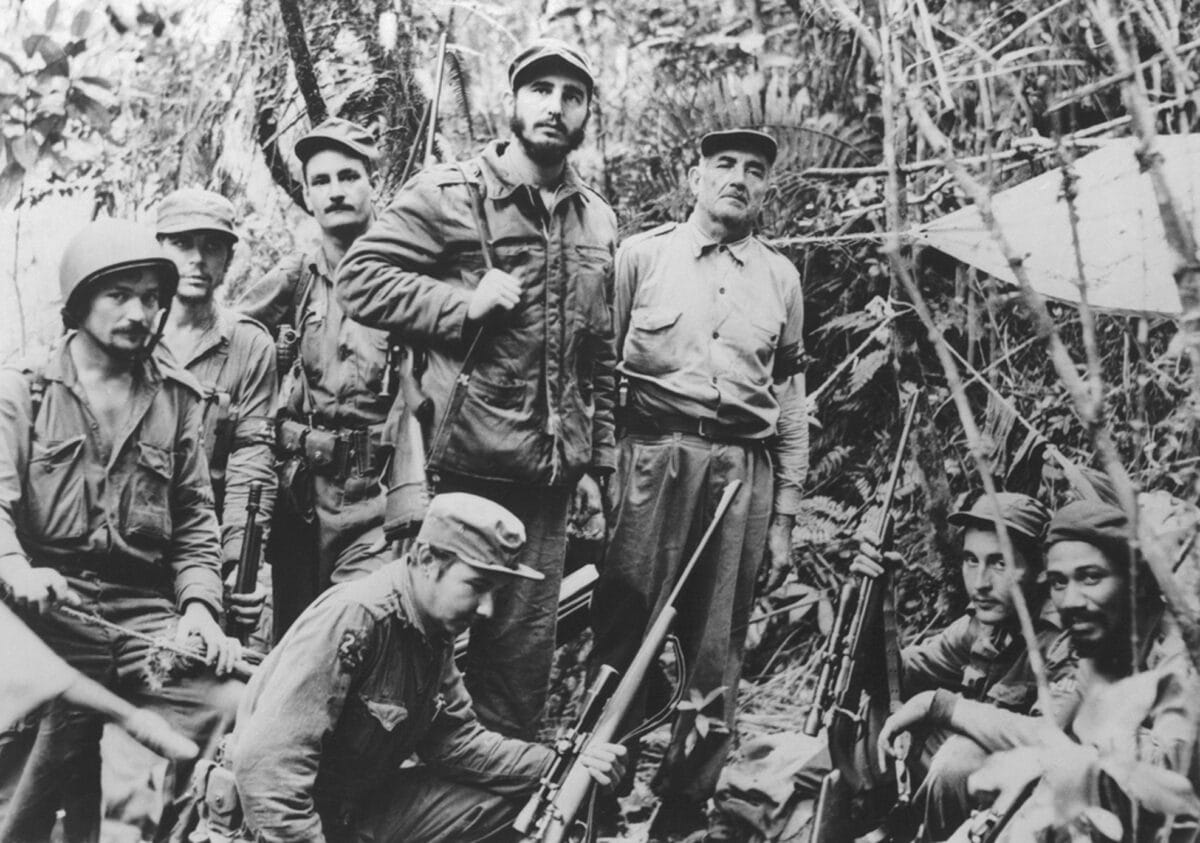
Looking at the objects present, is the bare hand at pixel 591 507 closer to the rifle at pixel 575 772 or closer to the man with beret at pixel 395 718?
the rifle at pixel 575 772

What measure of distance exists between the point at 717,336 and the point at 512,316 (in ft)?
3.42

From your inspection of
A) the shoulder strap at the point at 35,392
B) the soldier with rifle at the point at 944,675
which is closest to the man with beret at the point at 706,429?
the soldier with rifle at the point at 944,675

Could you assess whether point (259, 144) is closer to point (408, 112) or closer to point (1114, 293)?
point (408, 112)

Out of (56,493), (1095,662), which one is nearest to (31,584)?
(56,493)

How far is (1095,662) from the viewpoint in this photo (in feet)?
12.2

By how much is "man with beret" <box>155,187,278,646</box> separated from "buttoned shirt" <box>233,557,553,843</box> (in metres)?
1.29

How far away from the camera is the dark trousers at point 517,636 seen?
4.52 m

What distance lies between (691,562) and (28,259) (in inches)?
209

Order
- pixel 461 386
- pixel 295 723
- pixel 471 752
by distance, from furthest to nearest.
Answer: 1. pixel 461 386
2. pixel 471 752
3. pixel 295 723

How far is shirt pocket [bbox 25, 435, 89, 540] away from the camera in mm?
4258

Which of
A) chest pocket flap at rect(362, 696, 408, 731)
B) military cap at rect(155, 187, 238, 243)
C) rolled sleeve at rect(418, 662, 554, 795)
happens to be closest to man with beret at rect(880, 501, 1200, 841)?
rolled sleeve at rect(418, 662, 554, 795)

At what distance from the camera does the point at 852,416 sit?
720 centimetres

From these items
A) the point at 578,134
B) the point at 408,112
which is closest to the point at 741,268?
the point at 578,134

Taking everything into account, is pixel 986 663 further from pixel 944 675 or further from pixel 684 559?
pixel 684 559
